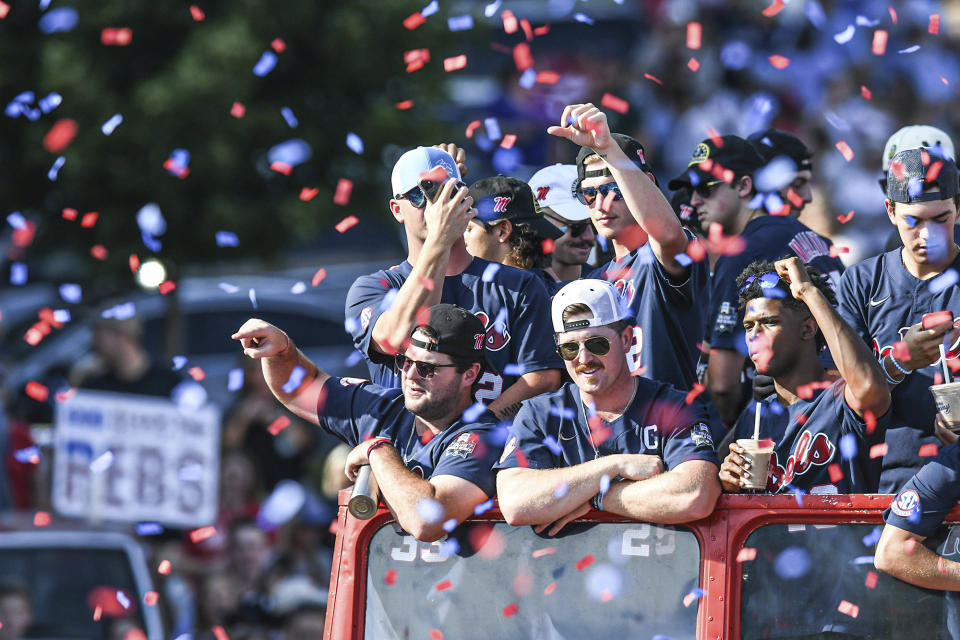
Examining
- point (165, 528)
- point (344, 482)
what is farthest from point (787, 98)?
point (165, 528)

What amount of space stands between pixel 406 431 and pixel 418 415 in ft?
0.55

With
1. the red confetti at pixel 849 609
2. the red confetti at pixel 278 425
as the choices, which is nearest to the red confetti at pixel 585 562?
the red confetti at pixel 849 609

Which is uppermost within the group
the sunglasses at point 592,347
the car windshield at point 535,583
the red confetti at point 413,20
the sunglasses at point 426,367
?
the red confetti at point 413,20

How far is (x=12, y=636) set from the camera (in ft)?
31.2

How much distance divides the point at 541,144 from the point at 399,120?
8.25 ft

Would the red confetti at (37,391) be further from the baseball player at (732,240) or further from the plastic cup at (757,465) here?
the plastic cup at (757,465)

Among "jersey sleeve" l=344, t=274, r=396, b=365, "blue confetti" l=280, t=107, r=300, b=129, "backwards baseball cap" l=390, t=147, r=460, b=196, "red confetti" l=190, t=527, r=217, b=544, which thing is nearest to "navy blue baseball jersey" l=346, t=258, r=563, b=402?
"jersey sleeve" l=344, t=274, r=396, b=365

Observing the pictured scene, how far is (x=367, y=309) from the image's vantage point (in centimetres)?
665

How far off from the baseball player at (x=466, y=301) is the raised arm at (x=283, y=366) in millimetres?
263

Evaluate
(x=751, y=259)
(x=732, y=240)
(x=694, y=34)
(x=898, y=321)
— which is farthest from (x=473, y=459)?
(x=694, y=34)

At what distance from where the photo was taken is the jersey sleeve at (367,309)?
6.59 metres

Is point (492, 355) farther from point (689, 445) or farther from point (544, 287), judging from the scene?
point (689, 445)

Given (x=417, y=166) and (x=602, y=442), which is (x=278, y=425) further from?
(x=602, y=442)

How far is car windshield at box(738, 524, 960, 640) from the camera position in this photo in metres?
4.99
